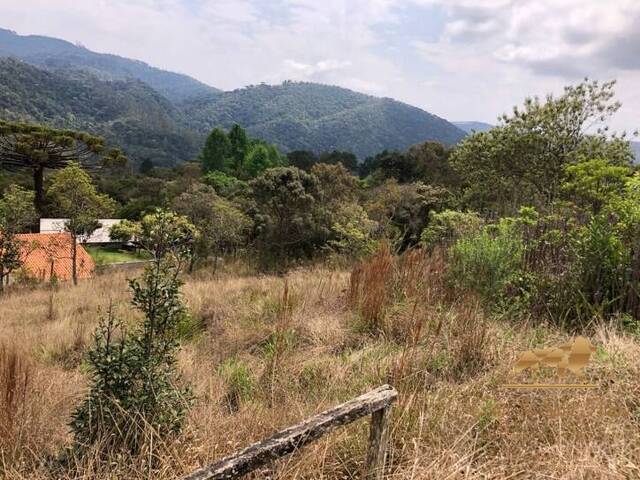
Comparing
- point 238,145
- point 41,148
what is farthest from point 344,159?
point 41,148

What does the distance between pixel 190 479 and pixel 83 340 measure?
364 cm

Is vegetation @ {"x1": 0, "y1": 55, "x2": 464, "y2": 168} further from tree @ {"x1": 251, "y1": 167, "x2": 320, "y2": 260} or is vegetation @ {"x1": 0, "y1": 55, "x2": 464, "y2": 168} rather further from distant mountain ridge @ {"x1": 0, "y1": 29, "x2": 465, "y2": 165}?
tree @ {"x1": 251, "y1": 167, "x2": 320, "y2": 260}

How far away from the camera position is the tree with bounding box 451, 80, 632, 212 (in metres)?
12.4

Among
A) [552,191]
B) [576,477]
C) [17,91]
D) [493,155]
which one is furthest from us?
[17,91]

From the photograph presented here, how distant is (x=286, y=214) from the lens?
1507 cm

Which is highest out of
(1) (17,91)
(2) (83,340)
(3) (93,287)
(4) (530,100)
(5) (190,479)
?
(1) (17,91)

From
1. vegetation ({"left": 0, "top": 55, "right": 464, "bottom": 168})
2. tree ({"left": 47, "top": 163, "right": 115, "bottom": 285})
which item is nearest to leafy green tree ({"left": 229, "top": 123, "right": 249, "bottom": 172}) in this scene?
vegetation ({"left": 0, "top": 55, "right": 464, "bottom": 168})

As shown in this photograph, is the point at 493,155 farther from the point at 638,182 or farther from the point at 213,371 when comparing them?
the point at 213,371

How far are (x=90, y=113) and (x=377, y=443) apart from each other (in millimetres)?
127098

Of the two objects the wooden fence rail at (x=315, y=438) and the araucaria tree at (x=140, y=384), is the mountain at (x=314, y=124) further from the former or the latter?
the wooden fence rail at (x=315, y=438)

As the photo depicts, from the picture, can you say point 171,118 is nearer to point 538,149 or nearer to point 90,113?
point 90,113

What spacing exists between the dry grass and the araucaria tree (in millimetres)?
99

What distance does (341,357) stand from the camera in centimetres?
309

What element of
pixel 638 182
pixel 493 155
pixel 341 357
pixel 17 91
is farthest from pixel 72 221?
pixel 17 91
